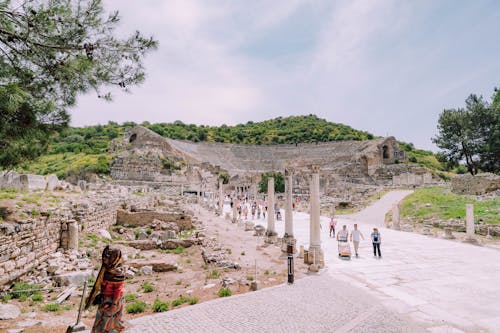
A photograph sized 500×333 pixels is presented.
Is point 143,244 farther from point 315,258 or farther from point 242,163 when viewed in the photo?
point 242,163

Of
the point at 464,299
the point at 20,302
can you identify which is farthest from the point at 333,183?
the point at 20,302

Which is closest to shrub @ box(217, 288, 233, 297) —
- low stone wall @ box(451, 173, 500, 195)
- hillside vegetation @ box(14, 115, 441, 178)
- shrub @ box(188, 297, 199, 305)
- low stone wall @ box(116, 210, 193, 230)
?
shrub @ box(188, 297, 199, 305)

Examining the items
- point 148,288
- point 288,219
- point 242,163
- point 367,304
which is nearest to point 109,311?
point 148,288

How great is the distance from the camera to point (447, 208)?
2203 cm

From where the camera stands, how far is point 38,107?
6273 millimetres

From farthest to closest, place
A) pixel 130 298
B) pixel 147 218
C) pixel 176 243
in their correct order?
pixel 147 218 → pixel 176 243 → pixel 130 298

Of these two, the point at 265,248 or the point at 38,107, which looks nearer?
the point at 38,107

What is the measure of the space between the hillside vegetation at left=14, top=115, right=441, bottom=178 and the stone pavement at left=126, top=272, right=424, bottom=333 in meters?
50.3

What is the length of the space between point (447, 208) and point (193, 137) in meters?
81.8

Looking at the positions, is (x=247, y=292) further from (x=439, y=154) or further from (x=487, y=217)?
(x=439, y=154)

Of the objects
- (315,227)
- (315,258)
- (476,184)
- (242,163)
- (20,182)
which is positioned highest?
(242,163)

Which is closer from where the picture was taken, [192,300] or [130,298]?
[192,300]

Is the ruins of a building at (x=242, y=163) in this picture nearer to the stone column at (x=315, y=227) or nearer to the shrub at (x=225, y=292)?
the stone column at (x=315, y=227)

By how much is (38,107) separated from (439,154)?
163ft
